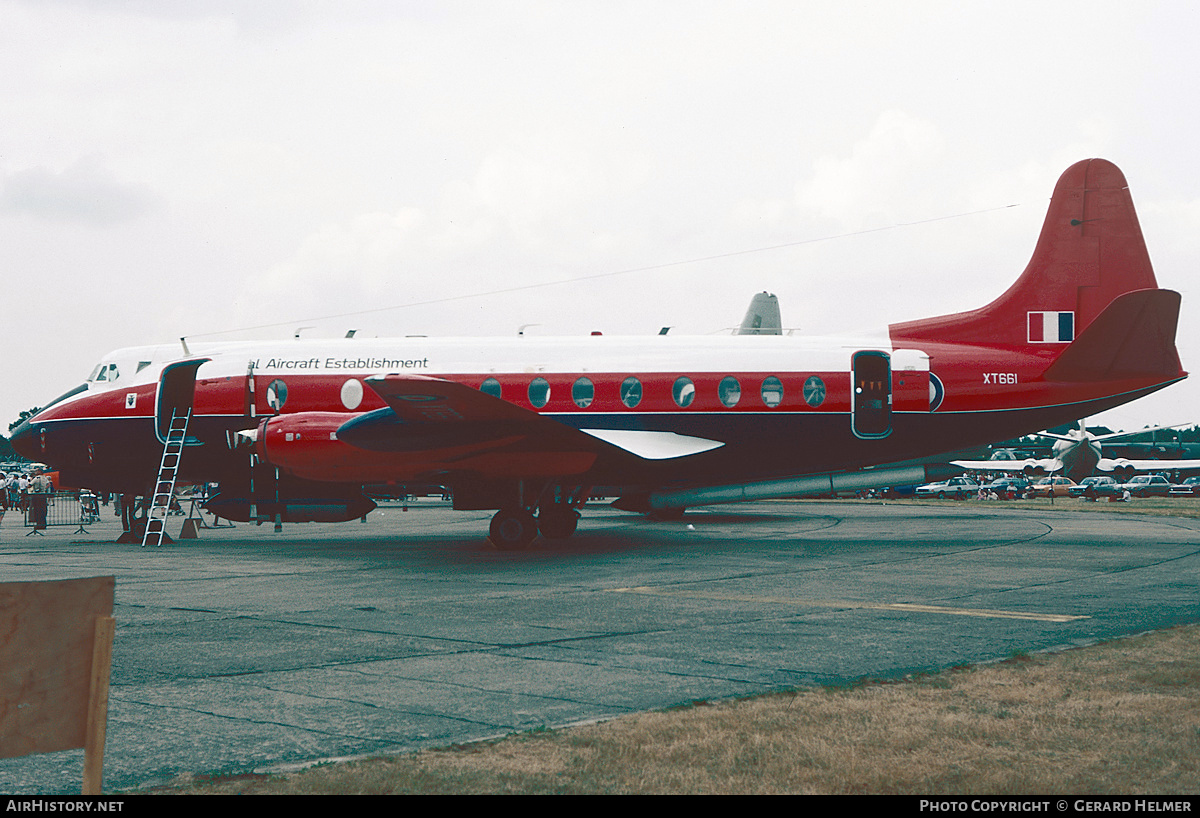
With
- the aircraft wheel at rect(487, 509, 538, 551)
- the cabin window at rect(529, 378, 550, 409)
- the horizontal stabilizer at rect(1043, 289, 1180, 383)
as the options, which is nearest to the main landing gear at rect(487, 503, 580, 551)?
the aircraft wheel at rect(487, 509, 538, 551)

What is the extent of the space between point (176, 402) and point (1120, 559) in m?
18.8

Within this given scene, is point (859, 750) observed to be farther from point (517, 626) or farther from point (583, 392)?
point (583, 392)

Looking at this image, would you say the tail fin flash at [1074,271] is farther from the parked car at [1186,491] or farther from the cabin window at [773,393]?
the parked car at [1186,491]

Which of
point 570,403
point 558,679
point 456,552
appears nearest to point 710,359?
point 570,403

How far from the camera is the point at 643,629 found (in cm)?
1012

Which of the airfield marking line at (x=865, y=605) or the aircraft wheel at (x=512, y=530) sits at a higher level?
the aircraft wheel at (x=512, y=530)

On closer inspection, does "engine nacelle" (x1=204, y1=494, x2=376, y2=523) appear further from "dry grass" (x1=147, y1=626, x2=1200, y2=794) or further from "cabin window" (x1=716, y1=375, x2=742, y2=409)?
"dry grass" (x1=147, y1=626, x2=1200, y2=794)

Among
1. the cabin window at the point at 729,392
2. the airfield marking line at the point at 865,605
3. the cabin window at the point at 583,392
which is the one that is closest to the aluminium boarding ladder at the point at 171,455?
the cabin window at the point at 583,392

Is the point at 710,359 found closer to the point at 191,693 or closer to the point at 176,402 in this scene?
the point at 176,402

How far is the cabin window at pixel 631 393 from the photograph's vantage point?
19.9 metres

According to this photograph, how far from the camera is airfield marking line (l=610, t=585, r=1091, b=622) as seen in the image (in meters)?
10.6

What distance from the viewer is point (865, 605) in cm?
1163

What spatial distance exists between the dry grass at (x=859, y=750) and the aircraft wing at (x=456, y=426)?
10539 mm
